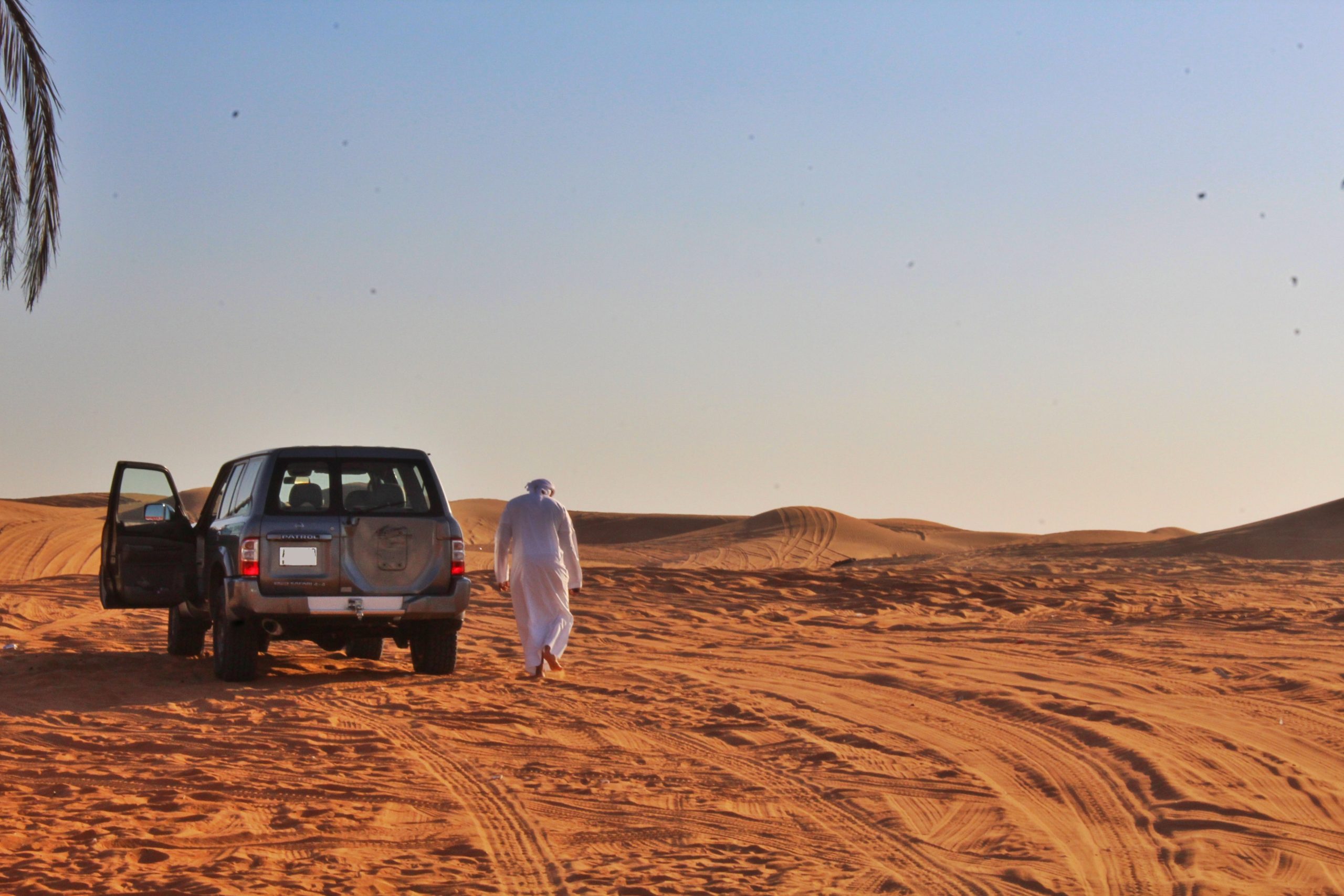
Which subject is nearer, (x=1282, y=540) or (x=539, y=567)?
(x=539, y=567)

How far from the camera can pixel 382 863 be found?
19.2 ft

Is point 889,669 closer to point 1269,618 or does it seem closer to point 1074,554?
point 1269,618

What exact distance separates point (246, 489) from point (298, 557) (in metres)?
1.24

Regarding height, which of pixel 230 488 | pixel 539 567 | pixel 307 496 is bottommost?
pixel 539 567

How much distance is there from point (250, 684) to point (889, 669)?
19.4 feet

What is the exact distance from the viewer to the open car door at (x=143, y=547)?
12.5m

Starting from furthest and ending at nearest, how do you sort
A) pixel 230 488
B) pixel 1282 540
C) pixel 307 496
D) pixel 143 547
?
1. pixel 1282 540
2. pixel 230 488
3. pixel 143 547
4. pixel 307 496

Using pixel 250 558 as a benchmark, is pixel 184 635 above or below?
below

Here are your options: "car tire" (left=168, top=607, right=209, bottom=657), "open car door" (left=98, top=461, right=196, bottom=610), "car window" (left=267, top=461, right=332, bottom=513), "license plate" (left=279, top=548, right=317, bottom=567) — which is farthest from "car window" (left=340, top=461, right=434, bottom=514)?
"car tire" (left=168, top=607, right=209, bottom=657)

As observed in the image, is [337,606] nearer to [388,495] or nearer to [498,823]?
[388,495]

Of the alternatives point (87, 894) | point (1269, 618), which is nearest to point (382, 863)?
point (87, 894)

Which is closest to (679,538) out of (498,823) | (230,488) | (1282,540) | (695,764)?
(1282,540)

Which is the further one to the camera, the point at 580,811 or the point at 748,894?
the point at 580,811

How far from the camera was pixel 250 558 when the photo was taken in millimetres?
10969
